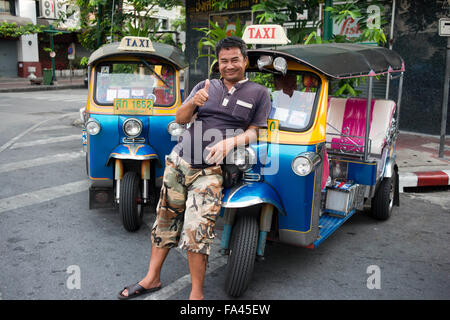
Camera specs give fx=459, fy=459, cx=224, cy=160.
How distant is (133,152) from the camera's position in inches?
191

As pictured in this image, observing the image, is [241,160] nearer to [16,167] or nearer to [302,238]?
[302,238]

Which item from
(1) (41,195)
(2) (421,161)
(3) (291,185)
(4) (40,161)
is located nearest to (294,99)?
(3) (291,185)

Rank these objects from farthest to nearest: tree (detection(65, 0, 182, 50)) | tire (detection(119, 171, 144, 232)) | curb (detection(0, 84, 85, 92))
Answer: curb (detection(0, 84, 85, 92)) < tree (detection(65, 0, 182, 50)) < tire (detection(119, 171, 144, 232))

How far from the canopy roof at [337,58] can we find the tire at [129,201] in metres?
1.79

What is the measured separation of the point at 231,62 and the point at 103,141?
7.42ft

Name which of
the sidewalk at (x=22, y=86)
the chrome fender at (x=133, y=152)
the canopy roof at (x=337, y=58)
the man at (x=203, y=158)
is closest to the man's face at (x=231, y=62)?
the man at (x=203, y=158)

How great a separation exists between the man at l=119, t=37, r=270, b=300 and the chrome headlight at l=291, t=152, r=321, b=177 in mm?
403

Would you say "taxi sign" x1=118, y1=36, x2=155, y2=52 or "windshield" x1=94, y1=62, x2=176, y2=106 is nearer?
"taxi sign" x1=118, y1=36, x2=155, y2=52

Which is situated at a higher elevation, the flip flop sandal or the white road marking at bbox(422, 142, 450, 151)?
the white road marking at bbox(422, 142, 450, 151)

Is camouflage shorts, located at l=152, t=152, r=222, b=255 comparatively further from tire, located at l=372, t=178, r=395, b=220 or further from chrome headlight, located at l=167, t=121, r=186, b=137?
tire, located at l=372, t=178, r=395, b=220

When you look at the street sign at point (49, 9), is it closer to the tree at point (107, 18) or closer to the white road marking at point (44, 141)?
the tree at point (107, 18)

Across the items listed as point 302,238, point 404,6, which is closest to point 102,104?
point 302,238

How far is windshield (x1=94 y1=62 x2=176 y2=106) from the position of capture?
17.7 feet

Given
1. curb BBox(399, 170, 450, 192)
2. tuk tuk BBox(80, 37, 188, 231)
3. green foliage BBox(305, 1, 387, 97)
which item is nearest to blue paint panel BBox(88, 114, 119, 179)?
tuk tuk BBox(80, 37, 188, 231)
